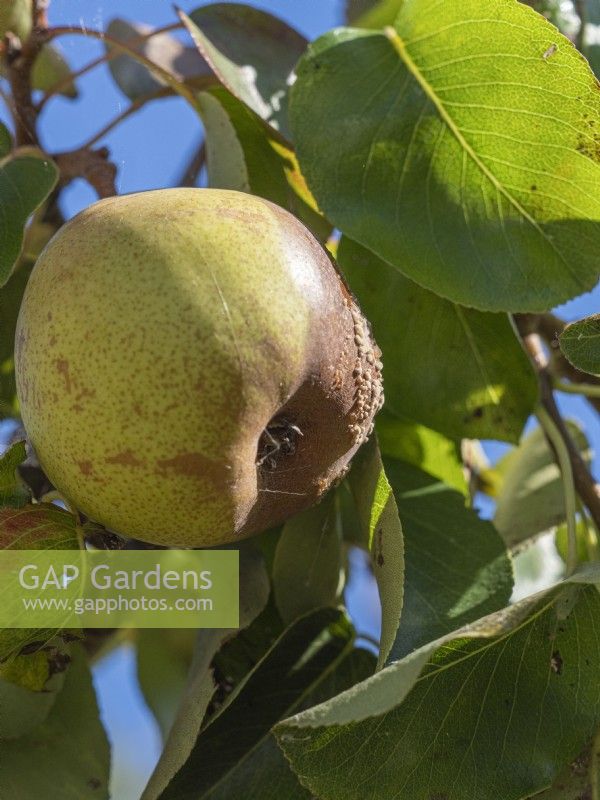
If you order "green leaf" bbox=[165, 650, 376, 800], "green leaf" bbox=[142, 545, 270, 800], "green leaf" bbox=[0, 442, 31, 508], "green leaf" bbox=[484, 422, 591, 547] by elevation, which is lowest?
"green leaf" bbox=[484, 422, 591, 547]

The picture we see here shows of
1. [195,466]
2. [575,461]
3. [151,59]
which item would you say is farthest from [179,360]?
[151,59]

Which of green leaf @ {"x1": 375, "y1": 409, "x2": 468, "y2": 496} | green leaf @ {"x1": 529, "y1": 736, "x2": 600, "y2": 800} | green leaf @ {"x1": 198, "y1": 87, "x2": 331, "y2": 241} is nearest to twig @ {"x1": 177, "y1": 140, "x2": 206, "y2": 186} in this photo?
green leaf @ {"x1": 198, "y1": 87, "x2": 331, "y2": 241}

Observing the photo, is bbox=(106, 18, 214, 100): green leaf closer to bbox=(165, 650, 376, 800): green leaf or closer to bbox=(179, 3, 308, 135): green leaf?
bbox=(179, 3, 308, 135): green leaf

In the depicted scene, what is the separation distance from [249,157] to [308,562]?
17.5 inches

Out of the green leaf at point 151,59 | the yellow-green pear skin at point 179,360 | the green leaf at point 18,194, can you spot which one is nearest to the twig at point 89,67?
the green leaf at point 151,59

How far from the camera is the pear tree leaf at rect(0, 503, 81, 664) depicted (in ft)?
3.12

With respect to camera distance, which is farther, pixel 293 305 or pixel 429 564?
pixel 429 564

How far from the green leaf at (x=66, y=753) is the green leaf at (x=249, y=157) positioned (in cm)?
55

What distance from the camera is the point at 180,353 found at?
822 millimetres

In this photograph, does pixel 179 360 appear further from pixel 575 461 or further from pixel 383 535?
pixel 575 461

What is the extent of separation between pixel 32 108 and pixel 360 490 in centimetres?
69

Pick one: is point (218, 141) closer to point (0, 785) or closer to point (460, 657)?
point (460, 657)

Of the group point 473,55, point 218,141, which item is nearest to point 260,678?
point 218,141

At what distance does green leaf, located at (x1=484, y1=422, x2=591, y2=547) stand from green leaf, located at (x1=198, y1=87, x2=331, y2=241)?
526 millimetres
